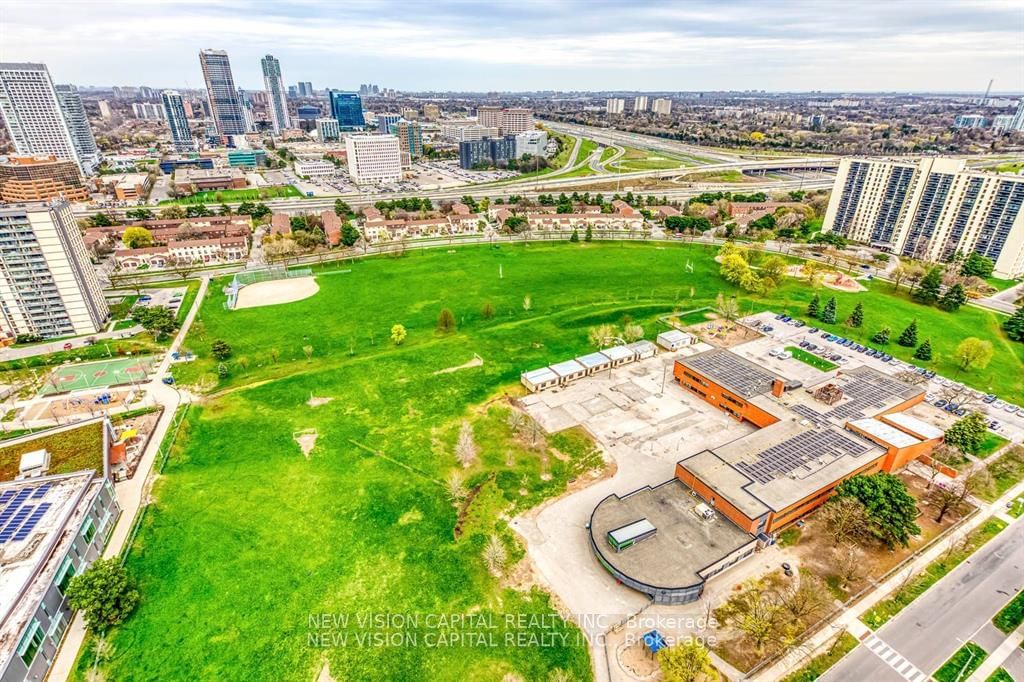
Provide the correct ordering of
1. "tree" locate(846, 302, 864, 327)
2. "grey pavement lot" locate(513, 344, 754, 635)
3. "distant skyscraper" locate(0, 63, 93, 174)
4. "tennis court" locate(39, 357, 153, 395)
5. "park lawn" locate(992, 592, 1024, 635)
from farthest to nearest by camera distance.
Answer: "distant skyscraper" locate(0, 63, 93, 174), "tree" locate(846, 302, 864, 327), "tennis court" locate(39, 357, 153, 395), "grey pavement lot" locate(513, 344, 754, 635), "park lawn" locate(992, 592, 1024, 635)

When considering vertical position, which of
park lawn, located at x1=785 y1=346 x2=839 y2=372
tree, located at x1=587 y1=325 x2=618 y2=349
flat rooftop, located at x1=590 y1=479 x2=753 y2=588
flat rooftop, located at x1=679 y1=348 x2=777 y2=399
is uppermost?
flat rooftop, located at x1=679 y1=348 x2=777 y2=399

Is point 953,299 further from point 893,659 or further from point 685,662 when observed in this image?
point 685,662

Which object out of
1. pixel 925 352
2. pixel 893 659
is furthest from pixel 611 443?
pixel 925 352

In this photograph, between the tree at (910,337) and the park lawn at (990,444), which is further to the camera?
the tree at (910,337)

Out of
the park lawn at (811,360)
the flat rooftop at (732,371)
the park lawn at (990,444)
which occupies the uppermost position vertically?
the flat rooftop at (732,371)

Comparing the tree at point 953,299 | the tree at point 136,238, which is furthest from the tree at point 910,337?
the tree at point 136,238

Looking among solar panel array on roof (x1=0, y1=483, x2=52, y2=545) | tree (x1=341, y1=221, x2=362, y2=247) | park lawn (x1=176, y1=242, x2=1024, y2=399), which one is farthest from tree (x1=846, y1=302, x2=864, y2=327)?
solar panel array on roof (x1=0, y1=483, x2=52, y2=545)

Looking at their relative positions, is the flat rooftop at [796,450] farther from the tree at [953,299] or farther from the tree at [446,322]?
the tree at [446,322]

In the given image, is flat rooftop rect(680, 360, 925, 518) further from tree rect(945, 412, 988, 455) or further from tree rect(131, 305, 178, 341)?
tree rect(131, 305, 178, 341)
